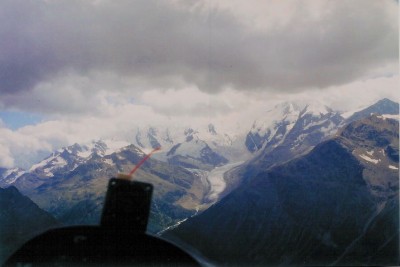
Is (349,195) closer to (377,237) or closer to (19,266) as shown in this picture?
(377,237)

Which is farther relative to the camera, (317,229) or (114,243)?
(317,229)

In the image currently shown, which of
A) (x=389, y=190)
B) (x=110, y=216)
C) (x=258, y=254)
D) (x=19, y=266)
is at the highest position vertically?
(x=110, y=216)

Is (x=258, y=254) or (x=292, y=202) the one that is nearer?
(x=258, y=254)

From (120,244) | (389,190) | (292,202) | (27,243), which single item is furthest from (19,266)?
(292,202)

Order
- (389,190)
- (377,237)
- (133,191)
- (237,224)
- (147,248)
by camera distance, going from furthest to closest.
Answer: (237,224) → (389,190) → (377,237) → (147,248) → (133,191)

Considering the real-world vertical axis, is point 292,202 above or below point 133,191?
below

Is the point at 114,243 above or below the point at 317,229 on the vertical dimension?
above

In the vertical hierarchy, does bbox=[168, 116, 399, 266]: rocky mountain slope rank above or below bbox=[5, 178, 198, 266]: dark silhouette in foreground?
below

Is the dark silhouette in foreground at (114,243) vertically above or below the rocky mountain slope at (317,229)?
above

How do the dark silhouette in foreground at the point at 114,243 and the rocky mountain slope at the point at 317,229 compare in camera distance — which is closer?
the dark silhouette in foreground at the point at 114,243

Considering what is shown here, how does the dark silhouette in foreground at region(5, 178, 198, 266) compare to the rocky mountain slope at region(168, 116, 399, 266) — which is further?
the rocky mountain slope at region(168, 116, 399, 266)

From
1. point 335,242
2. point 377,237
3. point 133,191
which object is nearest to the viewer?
point 133,191
